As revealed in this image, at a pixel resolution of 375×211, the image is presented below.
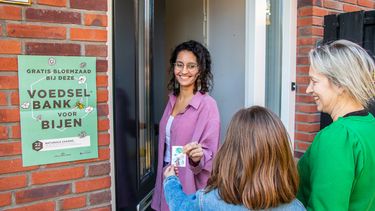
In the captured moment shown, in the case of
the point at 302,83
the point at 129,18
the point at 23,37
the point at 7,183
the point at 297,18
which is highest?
the point at 297,18

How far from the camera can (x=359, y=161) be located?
1.25 m

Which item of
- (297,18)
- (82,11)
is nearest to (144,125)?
(82,11)

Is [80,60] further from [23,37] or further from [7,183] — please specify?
[7,183]

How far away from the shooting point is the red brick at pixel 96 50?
1812mm

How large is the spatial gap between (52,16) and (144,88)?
75 centimetres

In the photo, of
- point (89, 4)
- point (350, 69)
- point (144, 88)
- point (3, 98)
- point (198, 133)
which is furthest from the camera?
point (144, 88)

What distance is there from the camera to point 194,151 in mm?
1899

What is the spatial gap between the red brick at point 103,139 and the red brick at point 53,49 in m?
0.44

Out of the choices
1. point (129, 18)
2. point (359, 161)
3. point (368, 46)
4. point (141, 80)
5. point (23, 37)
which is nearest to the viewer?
point (359, 161)

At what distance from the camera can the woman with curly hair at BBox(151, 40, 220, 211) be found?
2109mm

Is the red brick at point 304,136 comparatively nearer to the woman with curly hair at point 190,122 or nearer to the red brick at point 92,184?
the woman with curly hair at point 190,122

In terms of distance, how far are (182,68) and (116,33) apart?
0.55 metres

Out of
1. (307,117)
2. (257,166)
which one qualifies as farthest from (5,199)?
(307,117)

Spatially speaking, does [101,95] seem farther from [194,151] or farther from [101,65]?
[194,151]
